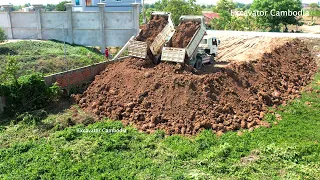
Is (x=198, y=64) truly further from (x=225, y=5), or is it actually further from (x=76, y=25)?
(x=225, y=5)

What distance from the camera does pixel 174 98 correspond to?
1453cm

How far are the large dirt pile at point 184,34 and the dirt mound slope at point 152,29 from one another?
1.16 m

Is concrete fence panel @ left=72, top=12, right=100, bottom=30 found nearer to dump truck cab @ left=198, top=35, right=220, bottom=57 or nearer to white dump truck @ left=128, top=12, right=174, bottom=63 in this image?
white dump truck @ left=128, top=12, right=174, bottom=63

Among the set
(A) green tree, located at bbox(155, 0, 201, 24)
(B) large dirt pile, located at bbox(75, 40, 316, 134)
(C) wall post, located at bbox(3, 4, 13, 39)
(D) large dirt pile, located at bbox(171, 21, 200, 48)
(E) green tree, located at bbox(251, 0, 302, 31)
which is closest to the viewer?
(B) large dirt pile, located at bbox(75, 40, 316, 134)

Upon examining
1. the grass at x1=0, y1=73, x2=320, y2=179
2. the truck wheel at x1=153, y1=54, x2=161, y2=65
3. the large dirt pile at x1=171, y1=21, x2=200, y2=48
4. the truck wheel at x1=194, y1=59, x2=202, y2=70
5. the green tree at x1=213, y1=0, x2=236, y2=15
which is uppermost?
the green tree at x1=213, y1=0, x2=236, y2=15

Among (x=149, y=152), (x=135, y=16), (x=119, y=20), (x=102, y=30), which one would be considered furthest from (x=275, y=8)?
(x=149, y=152)

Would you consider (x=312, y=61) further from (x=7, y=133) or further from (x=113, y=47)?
(x=7, y=133)

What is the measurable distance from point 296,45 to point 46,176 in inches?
876

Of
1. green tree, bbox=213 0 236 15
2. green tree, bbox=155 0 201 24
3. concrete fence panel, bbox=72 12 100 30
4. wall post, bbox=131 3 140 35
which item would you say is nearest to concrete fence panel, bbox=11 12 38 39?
concrete fence panel, bbox=72 12 100 30

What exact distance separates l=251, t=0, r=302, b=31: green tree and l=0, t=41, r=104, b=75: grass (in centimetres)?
2378

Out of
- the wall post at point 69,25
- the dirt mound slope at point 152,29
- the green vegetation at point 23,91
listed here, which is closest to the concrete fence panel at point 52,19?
the wall post at point 69,25

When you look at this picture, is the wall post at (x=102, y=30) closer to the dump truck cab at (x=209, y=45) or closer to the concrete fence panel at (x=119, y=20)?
the concrete fence panel at (x=119, y=20)

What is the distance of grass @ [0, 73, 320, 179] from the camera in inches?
394

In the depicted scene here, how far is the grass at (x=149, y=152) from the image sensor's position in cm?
1001
